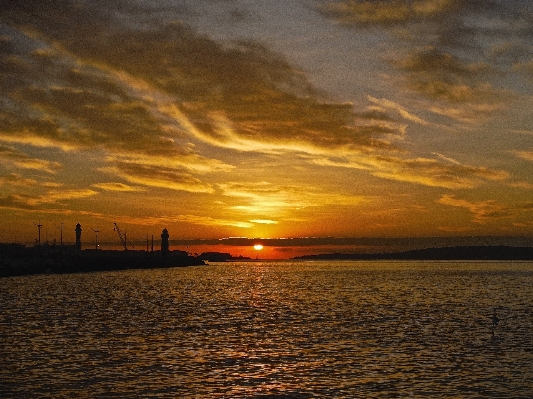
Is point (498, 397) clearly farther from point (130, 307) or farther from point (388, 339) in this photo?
point (130, 307)

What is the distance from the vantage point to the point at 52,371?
3309 cm

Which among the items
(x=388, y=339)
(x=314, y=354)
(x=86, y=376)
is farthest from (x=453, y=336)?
(x=86, y=376)

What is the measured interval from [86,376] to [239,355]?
1095 cm

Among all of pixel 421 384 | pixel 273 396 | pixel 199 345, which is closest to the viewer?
pixel 273 396

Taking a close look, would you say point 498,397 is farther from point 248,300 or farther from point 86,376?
point 248,300

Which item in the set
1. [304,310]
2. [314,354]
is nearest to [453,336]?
[314,354]

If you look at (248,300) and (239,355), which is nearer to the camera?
(239,355)

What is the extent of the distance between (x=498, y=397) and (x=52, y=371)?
24144 mm

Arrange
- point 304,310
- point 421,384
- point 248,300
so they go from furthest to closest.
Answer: point 248,300, point 304,310, point 421,384

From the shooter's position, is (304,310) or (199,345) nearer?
(199,345)

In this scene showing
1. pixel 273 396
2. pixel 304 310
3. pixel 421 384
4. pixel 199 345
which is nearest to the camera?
pixel 273 396

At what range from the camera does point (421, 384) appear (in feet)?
101

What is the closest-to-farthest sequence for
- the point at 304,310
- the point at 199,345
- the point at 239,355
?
the point at 239,355
the point at 199,345
the point at 304,310

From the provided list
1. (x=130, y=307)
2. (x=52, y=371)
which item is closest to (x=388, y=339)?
(x=52, y=371)
